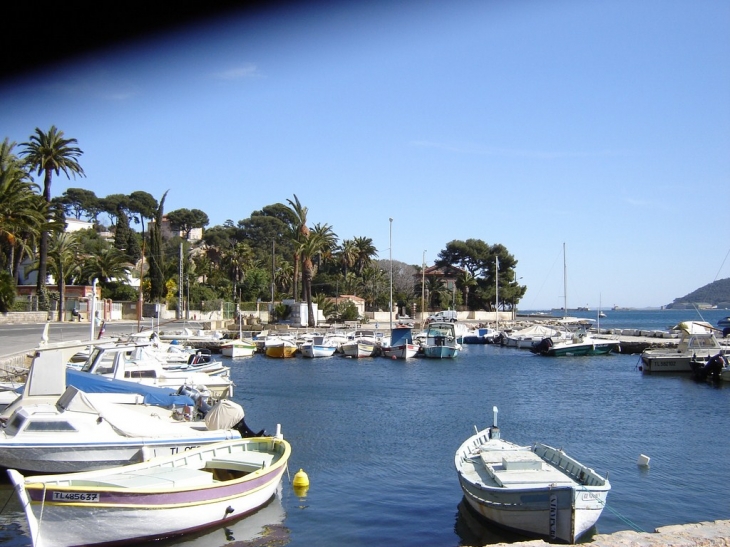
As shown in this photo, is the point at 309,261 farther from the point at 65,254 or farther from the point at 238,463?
the point at 238,463

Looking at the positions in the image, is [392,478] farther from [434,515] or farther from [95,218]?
[95,218]

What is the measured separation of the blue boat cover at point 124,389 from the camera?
24.5 m

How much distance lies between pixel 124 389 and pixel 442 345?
4068 cm

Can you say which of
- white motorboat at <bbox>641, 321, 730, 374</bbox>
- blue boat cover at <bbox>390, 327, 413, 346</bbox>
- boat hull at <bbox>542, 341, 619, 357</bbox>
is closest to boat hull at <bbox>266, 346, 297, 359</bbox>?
blue boat cover at <bbox>390, 327, 413, 346</bbox>

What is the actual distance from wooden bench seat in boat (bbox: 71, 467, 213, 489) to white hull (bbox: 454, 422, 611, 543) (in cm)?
599

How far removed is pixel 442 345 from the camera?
206 ft

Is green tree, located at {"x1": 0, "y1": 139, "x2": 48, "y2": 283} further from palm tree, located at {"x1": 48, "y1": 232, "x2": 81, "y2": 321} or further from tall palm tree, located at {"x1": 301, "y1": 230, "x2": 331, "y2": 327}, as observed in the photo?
tall palm tree, located at {"x1": 301, "y1": 230, "x2": 331, "y2": 327}

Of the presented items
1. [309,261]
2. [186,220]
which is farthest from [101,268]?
[186,220]

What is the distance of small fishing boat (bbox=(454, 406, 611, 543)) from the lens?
14336mm

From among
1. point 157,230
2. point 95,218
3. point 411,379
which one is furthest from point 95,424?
point 95,218

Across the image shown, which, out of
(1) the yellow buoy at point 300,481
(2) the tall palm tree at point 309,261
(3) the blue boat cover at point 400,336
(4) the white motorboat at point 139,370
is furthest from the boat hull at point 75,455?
(2) the tall palm tree at point 309,261

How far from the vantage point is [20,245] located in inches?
2761

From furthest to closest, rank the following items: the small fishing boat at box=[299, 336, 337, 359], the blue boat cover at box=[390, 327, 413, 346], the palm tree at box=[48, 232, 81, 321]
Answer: the palm tree at box=[48, 232, 81, 321]
the blue boat cover at box=[390, 327, 413, 346]
the small fishing boat at box=[299, 336, 337, 359]

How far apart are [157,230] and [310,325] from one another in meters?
21.6
